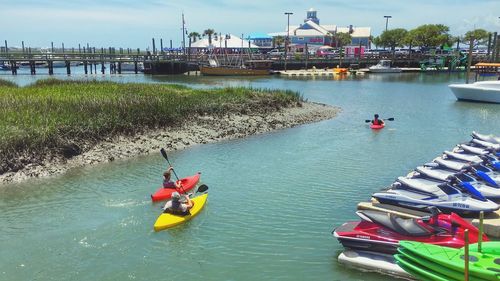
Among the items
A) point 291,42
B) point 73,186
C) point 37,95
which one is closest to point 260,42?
point 291,42

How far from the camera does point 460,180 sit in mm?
15078

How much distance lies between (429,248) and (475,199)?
4.17m

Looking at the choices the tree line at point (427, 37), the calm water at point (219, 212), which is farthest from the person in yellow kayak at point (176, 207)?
the tree line at point (427, 37)

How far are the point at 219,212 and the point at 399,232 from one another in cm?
622

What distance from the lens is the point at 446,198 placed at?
1366 centimetres

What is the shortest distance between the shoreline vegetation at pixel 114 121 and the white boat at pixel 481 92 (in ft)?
61.0

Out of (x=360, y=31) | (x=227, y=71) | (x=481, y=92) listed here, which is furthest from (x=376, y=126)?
(x=360, y=31)

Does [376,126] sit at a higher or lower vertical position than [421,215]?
lower

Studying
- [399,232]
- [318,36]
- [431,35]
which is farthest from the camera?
[318,36]

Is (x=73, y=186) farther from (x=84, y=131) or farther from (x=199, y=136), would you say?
(x=199, y=136)

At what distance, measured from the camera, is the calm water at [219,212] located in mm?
11828

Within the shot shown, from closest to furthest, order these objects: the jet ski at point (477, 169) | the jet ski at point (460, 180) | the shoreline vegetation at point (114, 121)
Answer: the jet ski at point (460, 180), the jet ski at point (477, 169), the shoreline vegetation at point (114, 121)

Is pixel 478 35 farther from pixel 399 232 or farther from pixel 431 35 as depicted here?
pixel 399 232

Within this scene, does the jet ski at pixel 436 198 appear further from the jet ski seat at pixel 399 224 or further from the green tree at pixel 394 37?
the green tree at pixel 394 37
